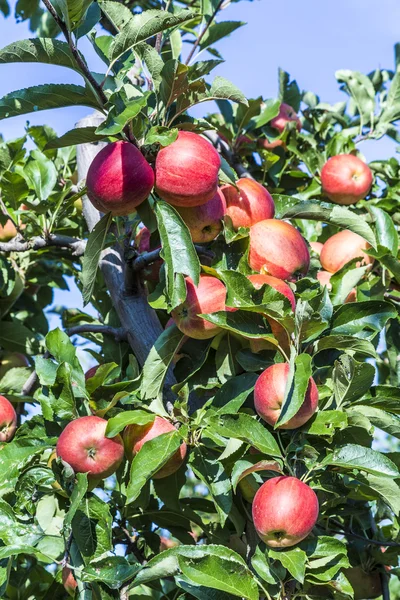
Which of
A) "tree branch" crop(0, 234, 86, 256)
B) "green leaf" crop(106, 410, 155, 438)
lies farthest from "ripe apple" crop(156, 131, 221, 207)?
"tree branch" crop(0, 234, 86, 256)

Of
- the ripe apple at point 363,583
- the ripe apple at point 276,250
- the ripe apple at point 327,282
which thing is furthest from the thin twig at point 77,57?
the ripe apple at point 363,583

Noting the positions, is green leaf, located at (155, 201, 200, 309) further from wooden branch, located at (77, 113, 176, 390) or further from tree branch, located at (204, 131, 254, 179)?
tree branch, located at (204, 131, 254, 179)

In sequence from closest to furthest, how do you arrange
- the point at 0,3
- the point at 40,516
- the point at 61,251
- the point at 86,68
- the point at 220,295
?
→ 1. the point at 86,68
2. the point at 220,295
3. the point at 40,516
4. the point at 61,251
5. the point at 0,3

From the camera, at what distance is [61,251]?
7.37 ft

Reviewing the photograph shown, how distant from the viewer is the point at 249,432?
1171mm

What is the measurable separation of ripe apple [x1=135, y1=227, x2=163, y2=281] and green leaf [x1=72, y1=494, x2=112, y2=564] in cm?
48

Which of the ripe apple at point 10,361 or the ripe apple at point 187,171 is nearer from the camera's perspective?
the ripe apple at point 187,171

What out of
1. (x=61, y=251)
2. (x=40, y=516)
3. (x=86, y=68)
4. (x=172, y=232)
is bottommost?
(x=40, y=516)

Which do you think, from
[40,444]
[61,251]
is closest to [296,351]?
[40,444]

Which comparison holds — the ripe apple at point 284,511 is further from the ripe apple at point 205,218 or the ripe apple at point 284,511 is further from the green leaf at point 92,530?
the ripe apple at point 205,218

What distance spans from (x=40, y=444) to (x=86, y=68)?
2.17ft

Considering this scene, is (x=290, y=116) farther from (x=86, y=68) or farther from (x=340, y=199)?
(x=86, y=68)

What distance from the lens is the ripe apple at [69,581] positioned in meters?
1.37

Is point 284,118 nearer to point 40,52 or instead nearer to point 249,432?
point 40,52
